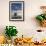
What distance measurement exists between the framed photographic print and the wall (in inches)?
2.6

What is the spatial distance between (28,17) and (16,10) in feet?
0.97

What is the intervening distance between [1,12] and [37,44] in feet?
3.34

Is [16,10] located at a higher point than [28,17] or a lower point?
higher

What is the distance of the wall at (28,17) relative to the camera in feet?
11.8

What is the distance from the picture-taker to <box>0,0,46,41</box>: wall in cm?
359

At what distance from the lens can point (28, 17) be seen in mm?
3592

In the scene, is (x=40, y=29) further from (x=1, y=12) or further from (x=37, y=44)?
(x=1, y=12)

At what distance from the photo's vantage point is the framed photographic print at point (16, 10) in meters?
3.58

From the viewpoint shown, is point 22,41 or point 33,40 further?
point 33,40

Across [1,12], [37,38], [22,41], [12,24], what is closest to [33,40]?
[37,38]

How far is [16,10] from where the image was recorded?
11.8 feet

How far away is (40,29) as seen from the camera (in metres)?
3.59

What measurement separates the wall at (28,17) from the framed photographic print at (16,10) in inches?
2.6

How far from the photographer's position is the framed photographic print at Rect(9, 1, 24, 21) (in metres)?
3.58
